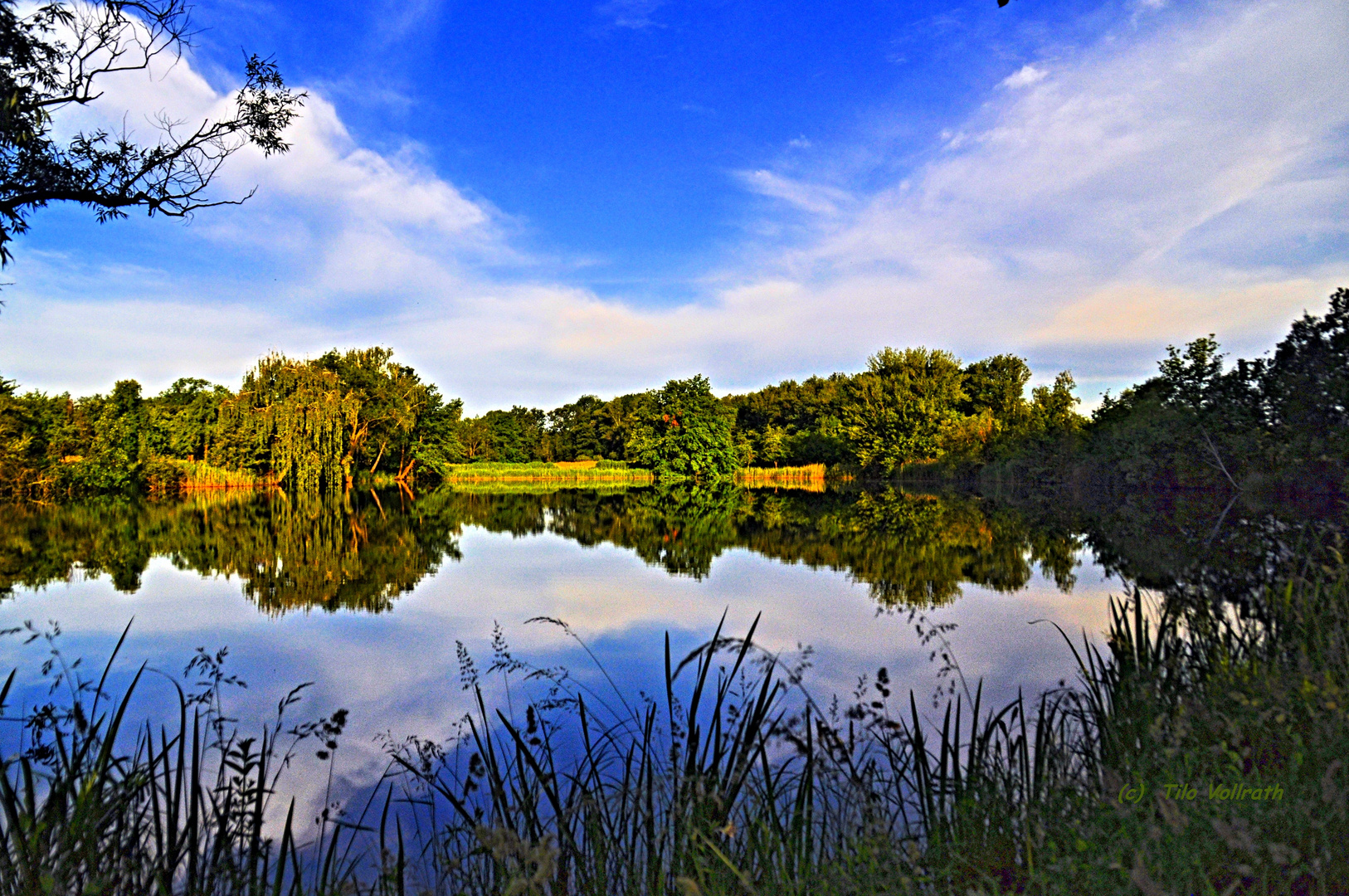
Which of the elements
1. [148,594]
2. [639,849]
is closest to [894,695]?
[639,849]

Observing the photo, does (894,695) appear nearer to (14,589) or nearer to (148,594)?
(148,594)

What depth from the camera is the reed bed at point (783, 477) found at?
54.8 meters

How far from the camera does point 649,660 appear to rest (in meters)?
7.66

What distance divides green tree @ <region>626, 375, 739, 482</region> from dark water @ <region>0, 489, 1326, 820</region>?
3064 centimetres

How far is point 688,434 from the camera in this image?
53562 mm

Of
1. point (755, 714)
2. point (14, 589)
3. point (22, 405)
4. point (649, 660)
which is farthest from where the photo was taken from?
point (22, 405)

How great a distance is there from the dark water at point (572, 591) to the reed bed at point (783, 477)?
31.5 metres

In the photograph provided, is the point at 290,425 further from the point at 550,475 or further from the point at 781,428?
the point at 781,428

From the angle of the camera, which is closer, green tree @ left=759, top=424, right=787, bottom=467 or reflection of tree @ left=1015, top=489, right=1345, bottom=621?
reflection of tree @ left=1015, top=489, right=1345, bottom=621

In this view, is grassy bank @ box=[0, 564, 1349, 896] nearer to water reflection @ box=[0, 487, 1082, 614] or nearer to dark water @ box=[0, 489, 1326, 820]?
dark water @ box=[0, 489, 1326, 820]

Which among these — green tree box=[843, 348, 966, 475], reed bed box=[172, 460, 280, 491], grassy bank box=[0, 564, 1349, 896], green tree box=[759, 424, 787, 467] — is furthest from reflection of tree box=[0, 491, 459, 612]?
green tree box=[759, 424, 787, 467]

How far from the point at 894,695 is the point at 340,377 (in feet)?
158

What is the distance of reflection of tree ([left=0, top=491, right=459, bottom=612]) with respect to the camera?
11.9 m

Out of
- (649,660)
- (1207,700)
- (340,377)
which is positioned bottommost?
(649,660)
